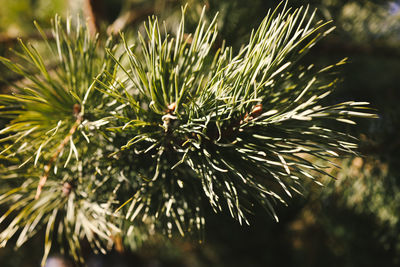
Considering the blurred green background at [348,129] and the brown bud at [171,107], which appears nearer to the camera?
the brown bud at [171,107]

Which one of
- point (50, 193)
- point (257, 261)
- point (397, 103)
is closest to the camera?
point (50, 193)

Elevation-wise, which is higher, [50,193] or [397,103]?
[397,103]

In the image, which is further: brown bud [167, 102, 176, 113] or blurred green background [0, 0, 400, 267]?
blurred green background [0, 0, 400, 267]

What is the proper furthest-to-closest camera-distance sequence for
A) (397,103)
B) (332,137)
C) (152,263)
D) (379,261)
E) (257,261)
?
(152,263) < (257,261) < (379,261) < (397,103) < (332,137)

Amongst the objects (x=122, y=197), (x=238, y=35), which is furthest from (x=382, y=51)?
(x=122, y=197)

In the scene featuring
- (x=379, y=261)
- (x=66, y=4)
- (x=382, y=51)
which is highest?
(x=66, y=4)

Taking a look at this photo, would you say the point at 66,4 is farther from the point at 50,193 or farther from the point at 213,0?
the point at 50,193

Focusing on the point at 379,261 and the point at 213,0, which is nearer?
the point at 213,0

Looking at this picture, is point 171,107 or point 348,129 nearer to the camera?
point 171,107
